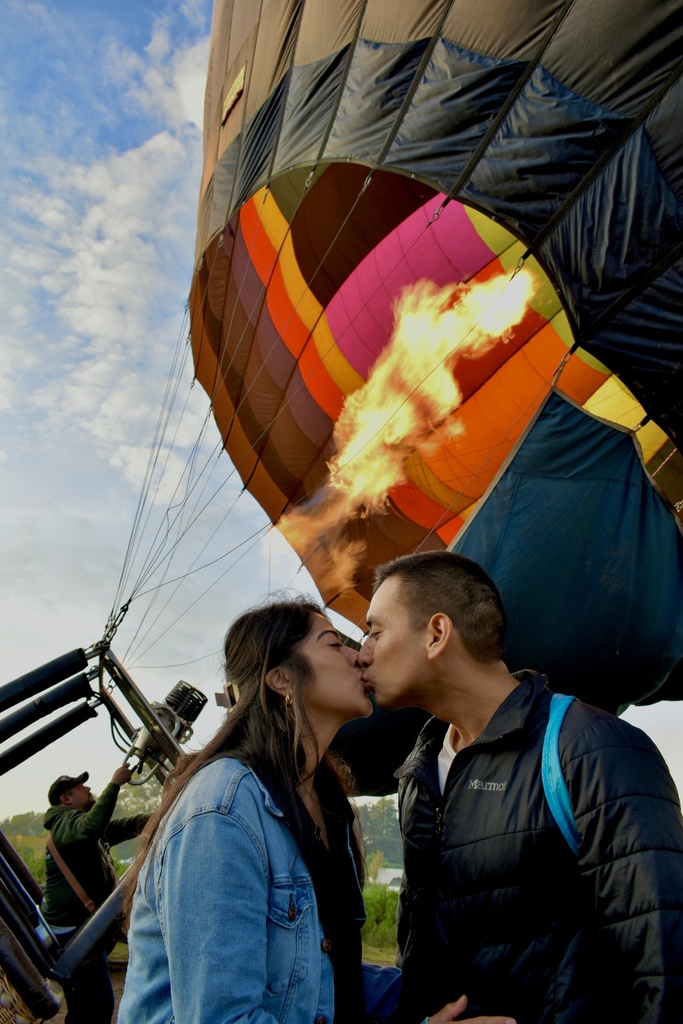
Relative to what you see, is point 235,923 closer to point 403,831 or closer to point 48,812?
point 403,831

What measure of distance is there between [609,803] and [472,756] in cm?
33

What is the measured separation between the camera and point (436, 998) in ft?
4.44

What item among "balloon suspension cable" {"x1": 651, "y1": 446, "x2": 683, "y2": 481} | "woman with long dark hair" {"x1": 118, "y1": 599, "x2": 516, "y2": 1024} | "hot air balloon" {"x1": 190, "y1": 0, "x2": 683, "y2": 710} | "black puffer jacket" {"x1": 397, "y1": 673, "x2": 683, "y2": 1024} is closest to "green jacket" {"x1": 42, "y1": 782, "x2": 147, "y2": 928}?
"hot air balloon" {"x1": 190, "y1": 0, "x2": 683, "y2": 710}

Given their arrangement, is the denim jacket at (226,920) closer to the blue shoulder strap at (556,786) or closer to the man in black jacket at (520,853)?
the man in black jacket at (520,853)

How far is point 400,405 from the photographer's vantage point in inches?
171

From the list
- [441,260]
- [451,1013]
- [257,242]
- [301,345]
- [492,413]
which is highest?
[257,242]

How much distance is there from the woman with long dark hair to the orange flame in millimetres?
2951

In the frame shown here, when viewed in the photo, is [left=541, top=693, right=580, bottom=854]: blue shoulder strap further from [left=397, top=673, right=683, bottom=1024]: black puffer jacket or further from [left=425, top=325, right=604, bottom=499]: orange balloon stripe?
[left=425, top=325, right=604, bottom=499]: orange balloon stripe

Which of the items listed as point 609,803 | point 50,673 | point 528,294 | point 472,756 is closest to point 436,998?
point 472,756

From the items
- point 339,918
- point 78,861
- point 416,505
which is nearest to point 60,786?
point 78,861

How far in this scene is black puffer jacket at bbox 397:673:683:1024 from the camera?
111 cm

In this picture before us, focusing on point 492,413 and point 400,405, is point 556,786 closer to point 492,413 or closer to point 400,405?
point 400,405

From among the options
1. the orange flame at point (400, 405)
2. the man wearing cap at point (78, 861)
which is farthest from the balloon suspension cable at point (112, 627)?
the orange flame at point (400, 405)

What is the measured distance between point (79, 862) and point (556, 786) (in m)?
3.11
